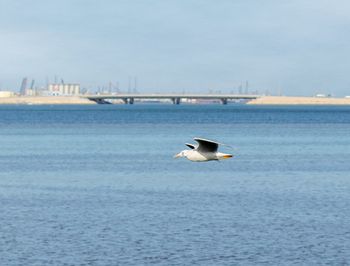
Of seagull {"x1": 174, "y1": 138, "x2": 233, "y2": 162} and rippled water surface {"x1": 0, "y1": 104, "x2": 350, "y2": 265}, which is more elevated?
seagull {"x1": 174, "y1": 138, "x2": 233, "y2": 162}

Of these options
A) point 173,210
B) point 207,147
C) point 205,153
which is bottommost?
point 173,210

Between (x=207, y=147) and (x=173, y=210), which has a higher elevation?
(x=207, y=147)

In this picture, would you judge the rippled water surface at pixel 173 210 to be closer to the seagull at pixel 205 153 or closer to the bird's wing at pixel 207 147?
the seagull at pixel 205 153

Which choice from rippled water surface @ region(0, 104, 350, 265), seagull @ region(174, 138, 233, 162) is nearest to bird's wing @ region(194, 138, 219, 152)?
seagull @ region(174, 138, 233, 162)

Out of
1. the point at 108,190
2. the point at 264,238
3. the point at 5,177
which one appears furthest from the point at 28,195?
the point at 264,238

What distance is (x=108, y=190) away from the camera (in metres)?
49.6

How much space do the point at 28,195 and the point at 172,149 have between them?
38.4 meters

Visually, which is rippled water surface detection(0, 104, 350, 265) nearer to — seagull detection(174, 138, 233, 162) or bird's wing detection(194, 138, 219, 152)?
seagull detection(174, 138, 233, 162)

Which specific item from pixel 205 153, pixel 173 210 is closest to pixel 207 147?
pixel 205 153

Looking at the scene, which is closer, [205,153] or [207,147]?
[207,147]

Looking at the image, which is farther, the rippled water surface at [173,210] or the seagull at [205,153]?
the seagull at [205,153]

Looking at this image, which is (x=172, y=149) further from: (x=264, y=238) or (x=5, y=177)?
(x=264, y=238)

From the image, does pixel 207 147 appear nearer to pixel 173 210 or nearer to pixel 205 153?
pixel 205 153

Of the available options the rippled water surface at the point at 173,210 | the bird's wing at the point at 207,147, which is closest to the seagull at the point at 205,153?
the bird's wing at the point at 207,147
